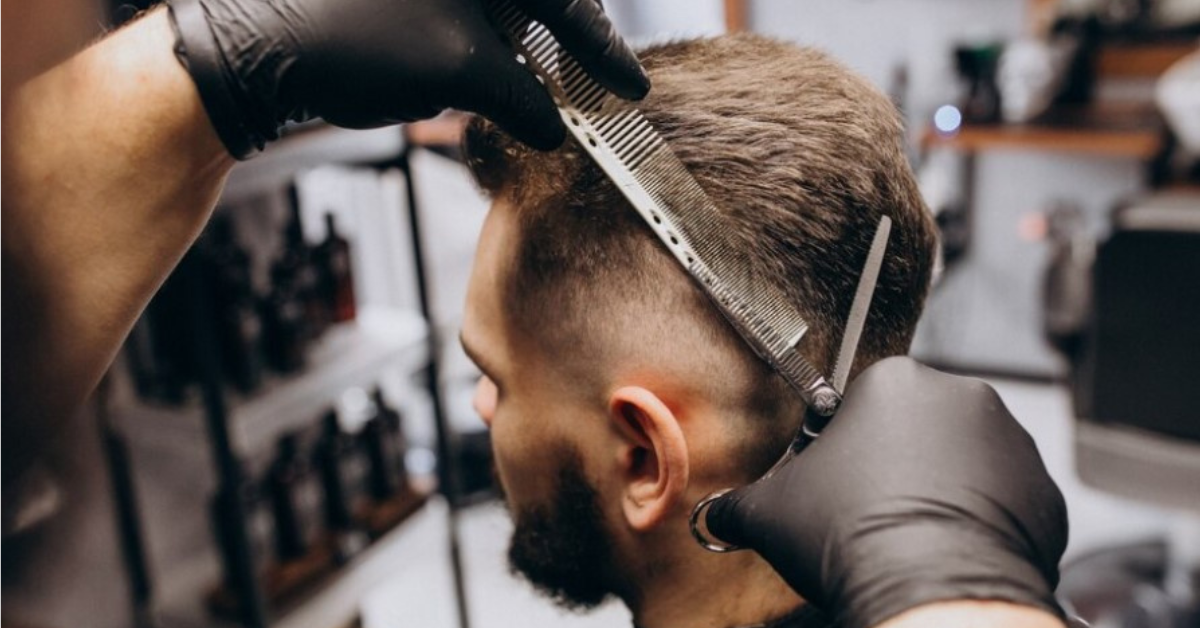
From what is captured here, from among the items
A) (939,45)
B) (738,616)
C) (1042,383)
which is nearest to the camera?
(738,616)

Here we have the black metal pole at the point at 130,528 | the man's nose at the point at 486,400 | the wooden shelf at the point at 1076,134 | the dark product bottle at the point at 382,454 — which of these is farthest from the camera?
the wooden shelf at the point at 1076,134

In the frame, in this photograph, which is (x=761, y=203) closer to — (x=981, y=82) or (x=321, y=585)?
(x=321, y=585)

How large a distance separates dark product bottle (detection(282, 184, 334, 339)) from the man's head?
140cm

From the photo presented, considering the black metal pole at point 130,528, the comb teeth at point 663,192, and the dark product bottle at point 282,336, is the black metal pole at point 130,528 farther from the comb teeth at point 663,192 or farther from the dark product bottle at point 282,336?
the comb teeth at point 663,192

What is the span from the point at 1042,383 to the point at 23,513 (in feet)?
11.7

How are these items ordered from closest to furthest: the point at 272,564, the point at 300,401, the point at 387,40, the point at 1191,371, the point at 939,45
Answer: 1. the point at 387,40
2. the point at 1191,371
3. the point at 300,401
4. the point at 272,564
5. the point at 939,45

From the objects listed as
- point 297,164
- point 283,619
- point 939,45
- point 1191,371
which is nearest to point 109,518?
point 283,619

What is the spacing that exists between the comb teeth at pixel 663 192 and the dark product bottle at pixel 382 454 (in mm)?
1802

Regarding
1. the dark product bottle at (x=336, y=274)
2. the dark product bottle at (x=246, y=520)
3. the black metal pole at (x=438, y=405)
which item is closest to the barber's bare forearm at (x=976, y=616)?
the dark product bottle at (x=246, y=520)

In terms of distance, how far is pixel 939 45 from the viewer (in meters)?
3.81

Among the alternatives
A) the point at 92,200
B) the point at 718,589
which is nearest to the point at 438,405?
the point at 718,589

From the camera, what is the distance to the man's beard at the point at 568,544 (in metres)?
1.14

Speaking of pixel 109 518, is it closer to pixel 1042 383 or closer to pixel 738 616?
pixel 738 616

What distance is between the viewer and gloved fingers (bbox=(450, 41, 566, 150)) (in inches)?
35.6
